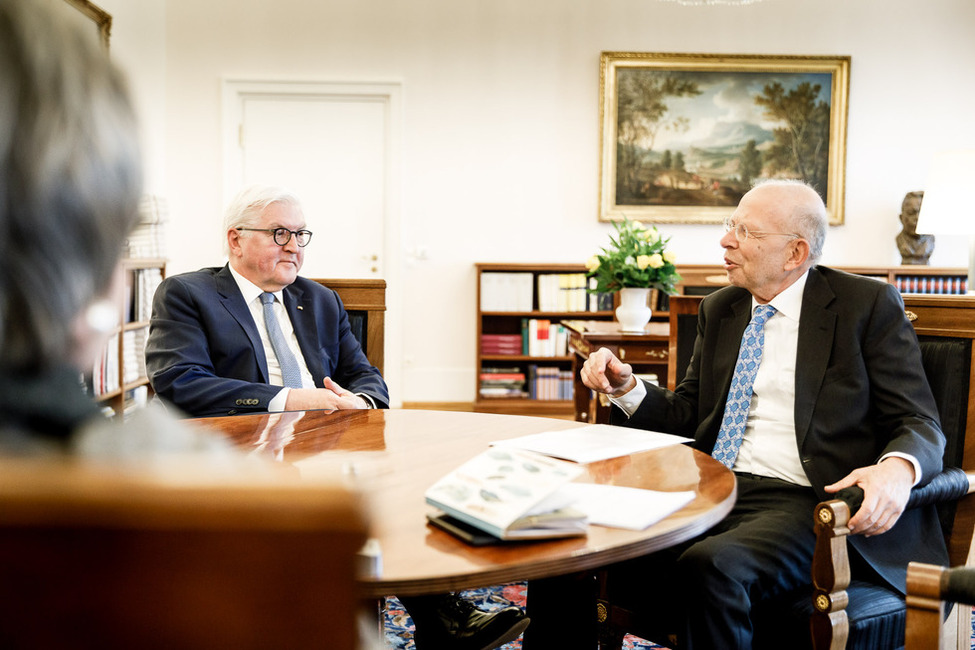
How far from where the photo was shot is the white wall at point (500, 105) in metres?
6.17

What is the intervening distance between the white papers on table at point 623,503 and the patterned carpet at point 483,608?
1.01m

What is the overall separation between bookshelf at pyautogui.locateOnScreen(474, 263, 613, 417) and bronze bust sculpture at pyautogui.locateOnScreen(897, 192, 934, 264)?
2193mm

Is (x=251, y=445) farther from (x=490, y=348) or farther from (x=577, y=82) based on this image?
(x=577, y=82)

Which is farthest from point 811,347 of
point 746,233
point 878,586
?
point 878,586

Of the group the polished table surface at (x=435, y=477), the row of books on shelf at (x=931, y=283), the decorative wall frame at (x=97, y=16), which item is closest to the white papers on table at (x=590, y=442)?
the polished table surface at (x=435, y=477)

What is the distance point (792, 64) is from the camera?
623 cm

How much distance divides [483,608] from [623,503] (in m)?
1.37

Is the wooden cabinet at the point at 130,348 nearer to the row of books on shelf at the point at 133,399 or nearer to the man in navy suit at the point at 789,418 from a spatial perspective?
the row of books on shelf at the point at 133,399

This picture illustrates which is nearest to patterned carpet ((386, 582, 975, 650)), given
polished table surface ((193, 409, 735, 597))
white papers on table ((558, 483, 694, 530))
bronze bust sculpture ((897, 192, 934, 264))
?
polished table surface ((193, 409, 735, 597))

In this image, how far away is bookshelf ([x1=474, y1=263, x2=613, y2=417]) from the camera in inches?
238

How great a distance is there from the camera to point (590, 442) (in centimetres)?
168

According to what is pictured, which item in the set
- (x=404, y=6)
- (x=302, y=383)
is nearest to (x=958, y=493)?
(x=302, y=383)

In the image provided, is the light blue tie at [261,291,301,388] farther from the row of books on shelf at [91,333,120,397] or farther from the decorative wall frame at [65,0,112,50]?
the decorative wall frame at [65,0,112,50]

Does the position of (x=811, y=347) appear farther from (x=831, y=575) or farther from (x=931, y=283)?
(x=931, y=283)
